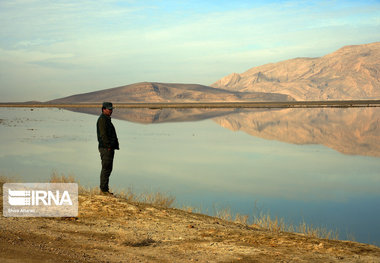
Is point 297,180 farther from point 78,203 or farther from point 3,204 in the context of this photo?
point 3,204

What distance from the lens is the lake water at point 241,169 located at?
12.1 metres

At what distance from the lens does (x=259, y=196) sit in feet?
43.2

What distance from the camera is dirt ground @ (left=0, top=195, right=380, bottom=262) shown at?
6.51 m

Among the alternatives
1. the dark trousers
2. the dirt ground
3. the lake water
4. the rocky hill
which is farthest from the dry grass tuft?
the rocky hill

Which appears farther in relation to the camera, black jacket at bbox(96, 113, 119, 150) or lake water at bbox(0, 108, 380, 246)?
lake water at bbox(0, 108, 380, 246)

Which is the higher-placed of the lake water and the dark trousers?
the dark trousers

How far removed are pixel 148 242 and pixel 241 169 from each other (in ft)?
33.6

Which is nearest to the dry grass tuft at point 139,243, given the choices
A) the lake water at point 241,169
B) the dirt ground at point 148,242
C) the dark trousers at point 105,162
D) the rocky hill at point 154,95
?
the dirt ground at point 148,242

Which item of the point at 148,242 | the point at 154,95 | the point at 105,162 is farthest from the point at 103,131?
the point at 154,95

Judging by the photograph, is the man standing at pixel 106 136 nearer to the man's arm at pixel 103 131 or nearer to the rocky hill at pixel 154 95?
the man's arm at pixel 103 131

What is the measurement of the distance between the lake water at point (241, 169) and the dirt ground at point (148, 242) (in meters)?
2.51

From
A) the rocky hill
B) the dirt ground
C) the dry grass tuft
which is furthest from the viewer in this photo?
the rocky hill

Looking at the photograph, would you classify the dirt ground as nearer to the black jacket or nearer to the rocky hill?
the black jacket

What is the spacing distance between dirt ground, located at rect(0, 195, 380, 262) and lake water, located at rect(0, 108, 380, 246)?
2511mm
